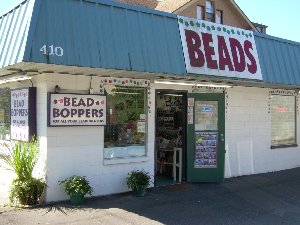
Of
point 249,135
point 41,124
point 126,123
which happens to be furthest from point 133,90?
point 249,135

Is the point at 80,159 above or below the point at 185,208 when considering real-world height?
above

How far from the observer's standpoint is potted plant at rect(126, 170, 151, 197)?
8.21 meters

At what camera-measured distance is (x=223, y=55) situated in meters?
8.72

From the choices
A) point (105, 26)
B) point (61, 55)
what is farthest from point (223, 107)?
point (61, 55)

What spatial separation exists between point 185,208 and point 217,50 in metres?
3.56

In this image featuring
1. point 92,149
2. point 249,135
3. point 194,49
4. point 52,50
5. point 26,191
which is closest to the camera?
point 52,50

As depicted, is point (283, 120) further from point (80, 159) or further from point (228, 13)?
point (228, 13)

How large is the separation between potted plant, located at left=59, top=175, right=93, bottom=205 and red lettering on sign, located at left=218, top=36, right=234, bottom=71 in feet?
12.9

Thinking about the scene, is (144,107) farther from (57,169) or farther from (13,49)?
(13,49)

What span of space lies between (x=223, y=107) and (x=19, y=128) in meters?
5.08

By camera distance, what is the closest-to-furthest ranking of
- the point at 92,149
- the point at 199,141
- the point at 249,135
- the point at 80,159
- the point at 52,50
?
the point at 52,50
the point at 80,159
the point at 92,149
the point at 199,141
the point at 249,135

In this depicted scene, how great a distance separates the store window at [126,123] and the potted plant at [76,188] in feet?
3.47

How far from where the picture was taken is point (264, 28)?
4172cm

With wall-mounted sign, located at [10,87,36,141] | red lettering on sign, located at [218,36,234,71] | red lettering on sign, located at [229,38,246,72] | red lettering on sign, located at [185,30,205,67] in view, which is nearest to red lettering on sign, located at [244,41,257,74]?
red lettering on sign, located at [229,38,246,72]
